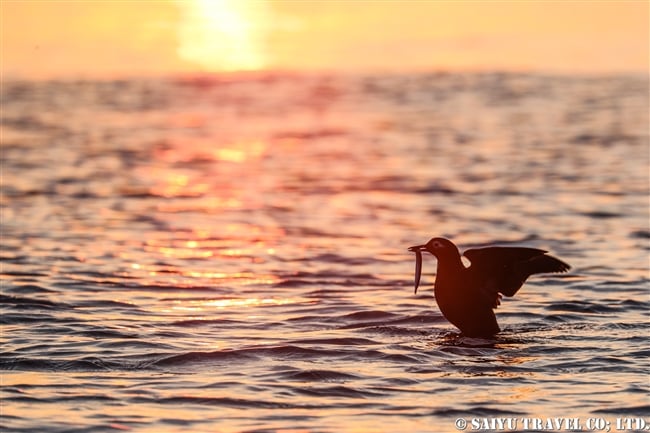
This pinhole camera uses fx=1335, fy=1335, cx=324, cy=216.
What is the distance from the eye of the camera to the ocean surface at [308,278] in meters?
11.3

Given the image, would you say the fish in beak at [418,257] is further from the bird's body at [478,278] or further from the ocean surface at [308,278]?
the ocean surface at [308,278]

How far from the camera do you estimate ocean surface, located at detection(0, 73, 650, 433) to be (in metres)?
11.3

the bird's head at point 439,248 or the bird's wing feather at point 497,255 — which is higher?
the bird's head at point 439,248

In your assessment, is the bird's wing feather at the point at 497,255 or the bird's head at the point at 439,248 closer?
the bird's head at the point at 439,248

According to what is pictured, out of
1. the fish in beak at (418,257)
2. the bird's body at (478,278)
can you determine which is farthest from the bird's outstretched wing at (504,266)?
the fish in beak at (418,257)

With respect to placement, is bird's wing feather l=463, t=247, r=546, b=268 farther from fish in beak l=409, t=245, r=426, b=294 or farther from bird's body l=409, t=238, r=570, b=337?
fish in beak l=409, t=245, r=426, b=294

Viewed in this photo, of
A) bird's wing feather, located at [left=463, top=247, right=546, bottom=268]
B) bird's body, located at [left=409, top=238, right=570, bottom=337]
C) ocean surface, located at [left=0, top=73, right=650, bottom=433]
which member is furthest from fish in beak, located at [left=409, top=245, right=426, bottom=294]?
ocean surface, located at [left=0, top=73, right=650, bottom=433]

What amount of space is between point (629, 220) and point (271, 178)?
10938mm

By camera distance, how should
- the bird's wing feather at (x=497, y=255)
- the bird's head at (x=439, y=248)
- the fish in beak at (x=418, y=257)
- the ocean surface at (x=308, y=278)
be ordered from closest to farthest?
the ocean surface at (x=308, y=278) < the fish in beak at (x=418, y=257) < the bird's head at (x=439, y=248) < the bird's wing feather at (x=497, y=255)

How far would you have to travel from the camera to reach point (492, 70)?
83.3 meters

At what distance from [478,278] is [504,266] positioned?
1.04 ft

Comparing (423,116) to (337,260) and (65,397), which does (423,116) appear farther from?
(65,397)

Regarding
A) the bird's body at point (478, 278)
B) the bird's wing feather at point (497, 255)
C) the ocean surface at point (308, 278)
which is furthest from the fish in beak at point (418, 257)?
the ocean surface at point (308, 278)

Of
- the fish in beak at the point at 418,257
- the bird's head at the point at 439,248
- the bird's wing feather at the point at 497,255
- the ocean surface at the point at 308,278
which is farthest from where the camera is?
the bird's wing feather at the point at 497,255
